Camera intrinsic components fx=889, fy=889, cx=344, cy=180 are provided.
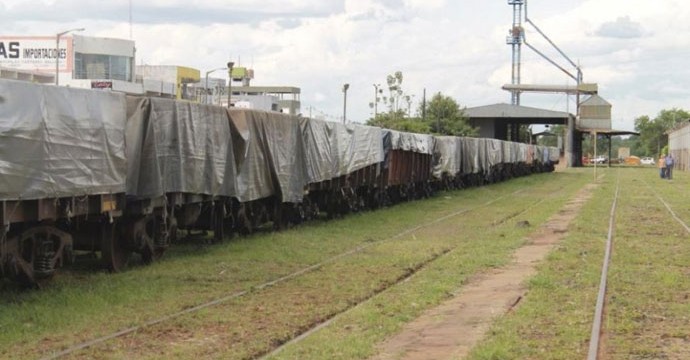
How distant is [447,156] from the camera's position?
129 feet

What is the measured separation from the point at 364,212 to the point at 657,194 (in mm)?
17079

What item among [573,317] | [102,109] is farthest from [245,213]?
[573,317]

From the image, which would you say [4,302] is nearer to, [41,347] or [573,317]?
[41,347]

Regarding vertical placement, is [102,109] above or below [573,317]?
above

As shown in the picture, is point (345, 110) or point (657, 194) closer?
point (657, 194)

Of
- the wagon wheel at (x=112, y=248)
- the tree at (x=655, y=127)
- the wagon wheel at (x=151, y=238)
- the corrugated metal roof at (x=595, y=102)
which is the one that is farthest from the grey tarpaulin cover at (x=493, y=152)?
the tree at (x=655, y=127)

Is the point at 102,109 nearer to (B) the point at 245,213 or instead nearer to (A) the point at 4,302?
(A) the point at 4,302

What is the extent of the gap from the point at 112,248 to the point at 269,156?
6103 millimetres

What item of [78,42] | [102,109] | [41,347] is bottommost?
[41,347]

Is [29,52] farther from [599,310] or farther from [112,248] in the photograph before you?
[599,310]

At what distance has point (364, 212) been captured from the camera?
26328 mm

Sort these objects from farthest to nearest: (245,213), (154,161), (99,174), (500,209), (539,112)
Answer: (539,112) < (500,209) < (245,213) < (154,161) < (99,174)

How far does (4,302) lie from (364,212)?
54.2ft

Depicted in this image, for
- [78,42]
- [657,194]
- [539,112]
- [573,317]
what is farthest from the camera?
[539,112]
